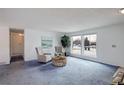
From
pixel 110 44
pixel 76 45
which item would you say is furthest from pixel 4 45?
pixel 110 44

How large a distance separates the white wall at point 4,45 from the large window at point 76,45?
16.1 ft

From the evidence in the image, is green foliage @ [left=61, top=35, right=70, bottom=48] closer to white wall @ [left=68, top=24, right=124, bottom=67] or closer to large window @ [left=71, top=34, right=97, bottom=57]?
large window @ [left=71, top=34, right=97, bottom=57]

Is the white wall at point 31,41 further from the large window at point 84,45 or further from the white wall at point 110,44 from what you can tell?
the white wall at point 110,44

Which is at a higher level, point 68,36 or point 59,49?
point 68,36

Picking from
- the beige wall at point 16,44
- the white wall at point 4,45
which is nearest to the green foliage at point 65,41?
the beige wall at point 16,44

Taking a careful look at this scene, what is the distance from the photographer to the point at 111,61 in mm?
5480

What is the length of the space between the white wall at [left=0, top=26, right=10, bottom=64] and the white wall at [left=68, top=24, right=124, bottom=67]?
5.16 m

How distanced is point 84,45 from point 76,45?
100 centimetres

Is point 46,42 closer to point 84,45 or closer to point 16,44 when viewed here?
point 84,45

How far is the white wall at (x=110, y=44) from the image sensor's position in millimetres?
5037

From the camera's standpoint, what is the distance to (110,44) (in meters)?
5.51
